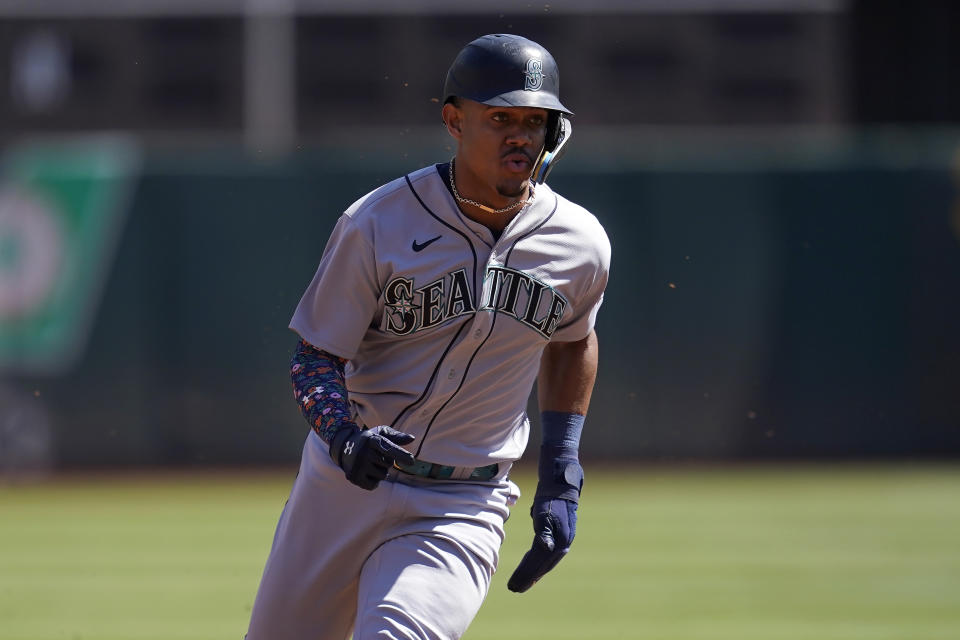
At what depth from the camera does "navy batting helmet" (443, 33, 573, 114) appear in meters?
4.27

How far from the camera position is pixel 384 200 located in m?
4.33

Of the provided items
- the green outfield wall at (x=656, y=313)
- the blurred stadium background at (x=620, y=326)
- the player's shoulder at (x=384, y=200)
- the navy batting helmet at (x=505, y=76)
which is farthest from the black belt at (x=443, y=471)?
the green outfield wall at (x=656, y=313)

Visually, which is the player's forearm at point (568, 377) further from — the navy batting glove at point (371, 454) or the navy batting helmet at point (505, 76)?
the navy batting glove at point (371, 454)

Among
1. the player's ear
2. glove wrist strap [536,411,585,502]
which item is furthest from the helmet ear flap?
glove wrist strap [536,411,585,502]

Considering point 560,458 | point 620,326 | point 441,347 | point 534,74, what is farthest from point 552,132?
point 620,326

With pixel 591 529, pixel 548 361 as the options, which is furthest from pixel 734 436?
pixel 548 361

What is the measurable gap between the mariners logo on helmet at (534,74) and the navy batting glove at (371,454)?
1.05 metres

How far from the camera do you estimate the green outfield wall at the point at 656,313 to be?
13742mm

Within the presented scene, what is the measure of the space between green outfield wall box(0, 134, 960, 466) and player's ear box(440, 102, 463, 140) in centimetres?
907

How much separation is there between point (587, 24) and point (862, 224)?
10.3 metres

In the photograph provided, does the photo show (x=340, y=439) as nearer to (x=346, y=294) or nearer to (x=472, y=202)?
(x=346, y=294)

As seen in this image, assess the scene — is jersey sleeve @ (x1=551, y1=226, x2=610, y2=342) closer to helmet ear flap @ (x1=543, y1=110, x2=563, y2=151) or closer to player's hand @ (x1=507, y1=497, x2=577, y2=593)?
helmet ear flap @ (x1=543, y1=110, x2=563, y2=151)

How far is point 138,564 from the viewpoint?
31.6ft

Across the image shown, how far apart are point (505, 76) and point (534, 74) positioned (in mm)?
85
